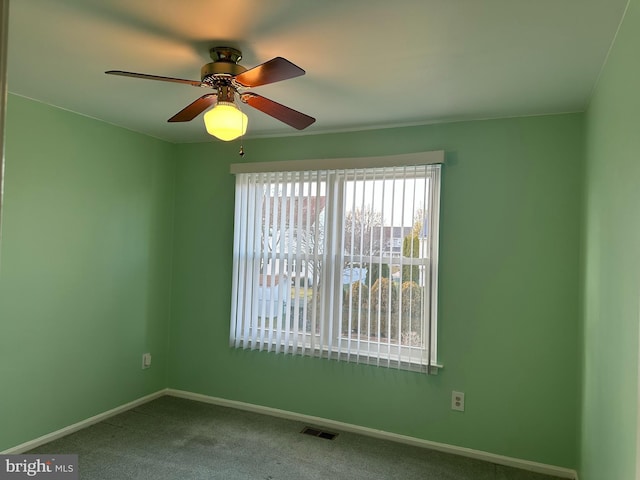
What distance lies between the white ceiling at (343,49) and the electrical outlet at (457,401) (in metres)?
1.90

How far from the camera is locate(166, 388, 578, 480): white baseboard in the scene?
2.73 m

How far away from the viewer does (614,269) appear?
5.67 feet

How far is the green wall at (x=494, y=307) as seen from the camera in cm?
272

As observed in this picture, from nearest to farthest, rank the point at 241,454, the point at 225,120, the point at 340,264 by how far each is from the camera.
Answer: the point at 225,120 < the point at 241,454 < the point at 340,264

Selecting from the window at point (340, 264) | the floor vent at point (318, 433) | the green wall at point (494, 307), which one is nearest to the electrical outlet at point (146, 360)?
the window at point (340, 264)

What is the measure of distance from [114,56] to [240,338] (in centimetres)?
229

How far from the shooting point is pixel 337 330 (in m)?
3.25

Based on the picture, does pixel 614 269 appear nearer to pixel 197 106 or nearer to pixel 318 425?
pixel 197 106

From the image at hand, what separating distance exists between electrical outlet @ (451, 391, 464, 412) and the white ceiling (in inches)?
75.0

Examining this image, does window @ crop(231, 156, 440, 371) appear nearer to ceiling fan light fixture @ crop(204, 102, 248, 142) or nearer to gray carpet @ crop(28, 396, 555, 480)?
gray carpet @ crop(28, 396, 555, 480)

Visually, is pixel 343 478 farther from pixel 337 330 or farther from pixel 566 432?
pixel 566 432

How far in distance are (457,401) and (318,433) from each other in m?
1.04

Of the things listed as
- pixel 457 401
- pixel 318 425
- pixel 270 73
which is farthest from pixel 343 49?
pixel 318 425

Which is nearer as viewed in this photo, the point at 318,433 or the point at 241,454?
the point at 241,454
